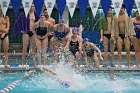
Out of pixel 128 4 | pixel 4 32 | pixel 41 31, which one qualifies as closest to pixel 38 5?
pixel 41 31

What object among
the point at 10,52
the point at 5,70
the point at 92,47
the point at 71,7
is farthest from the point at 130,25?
the point at 10,52

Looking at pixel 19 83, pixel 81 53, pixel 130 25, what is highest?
pixel 130 25

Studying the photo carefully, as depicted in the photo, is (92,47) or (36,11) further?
(36,11)

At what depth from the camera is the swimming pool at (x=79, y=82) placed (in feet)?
24.8

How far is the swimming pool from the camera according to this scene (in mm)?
7574

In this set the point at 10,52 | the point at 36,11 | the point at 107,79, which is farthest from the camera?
the point at 10,52

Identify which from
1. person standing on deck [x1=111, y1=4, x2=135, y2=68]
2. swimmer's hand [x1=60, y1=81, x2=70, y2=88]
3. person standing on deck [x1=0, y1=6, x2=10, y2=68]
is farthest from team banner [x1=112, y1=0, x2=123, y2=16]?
swimmer's hand [x1=60, y1=81, x2=70, y2=88]

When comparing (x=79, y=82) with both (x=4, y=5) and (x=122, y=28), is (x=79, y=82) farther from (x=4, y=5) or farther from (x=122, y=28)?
(x=4, y=5)

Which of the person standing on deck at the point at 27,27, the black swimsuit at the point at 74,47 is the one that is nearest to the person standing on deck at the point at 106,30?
the black swimsuit at the point at 74,47

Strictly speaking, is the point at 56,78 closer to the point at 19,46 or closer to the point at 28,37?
the point at 28,37

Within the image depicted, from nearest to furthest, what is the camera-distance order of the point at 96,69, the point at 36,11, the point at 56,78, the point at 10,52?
the point at 56,78 → the point at 96,69 → the point at 36,11 → the point at 10,52

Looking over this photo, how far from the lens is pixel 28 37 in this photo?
33.2ft

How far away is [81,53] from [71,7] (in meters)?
1.77

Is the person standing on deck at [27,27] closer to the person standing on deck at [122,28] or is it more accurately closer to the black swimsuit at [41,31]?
the black swimsuit at [41,31]
